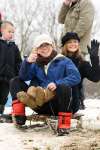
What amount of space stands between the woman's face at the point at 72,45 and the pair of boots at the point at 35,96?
2.60 ft

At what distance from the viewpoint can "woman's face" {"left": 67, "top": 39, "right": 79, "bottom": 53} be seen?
5555 mm

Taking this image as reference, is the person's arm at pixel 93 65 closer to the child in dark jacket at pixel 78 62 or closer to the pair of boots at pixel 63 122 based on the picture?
the child in dark jacket at pixel 78 62

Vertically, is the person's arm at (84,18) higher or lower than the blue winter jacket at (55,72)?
higher

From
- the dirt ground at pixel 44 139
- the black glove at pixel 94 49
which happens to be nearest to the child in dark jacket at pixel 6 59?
the dirt ground at pixel 44 139

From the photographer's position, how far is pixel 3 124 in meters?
5.58

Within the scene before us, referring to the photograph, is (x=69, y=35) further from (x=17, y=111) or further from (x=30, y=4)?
(x=30, y=4)

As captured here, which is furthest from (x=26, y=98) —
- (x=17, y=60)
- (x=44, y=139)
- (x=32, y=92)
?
(x=17, y=60)

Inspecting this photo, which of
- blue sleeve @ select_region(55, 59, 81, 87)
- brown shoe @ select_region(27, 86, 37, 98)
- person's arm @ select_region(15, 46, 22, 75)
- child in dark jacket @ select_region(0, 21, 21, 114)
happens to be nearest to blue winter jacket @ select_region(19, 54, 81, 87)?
blue sleeve @ select_region(55, 59, 81, 87)

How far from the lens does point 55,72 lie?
520cm

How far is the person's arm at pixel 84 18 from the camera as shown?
7.00 metres

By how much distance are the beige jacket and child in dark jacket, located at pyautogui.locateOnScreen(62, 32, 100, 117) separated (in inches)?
56.3

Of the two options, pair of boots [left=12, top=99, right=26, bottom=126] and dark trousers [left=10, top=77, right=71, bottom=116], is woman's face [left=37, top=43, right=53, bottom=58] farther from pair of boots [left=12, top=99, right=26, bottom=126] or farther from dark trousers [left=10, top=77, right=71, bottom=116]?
pair of boots [left=12, top=99, right=26, bottom=126]

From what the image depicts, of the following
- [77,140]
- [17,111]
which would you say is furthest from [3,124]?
[77,140]

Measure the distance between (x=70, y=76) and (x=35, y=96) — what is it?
0.45 metres
